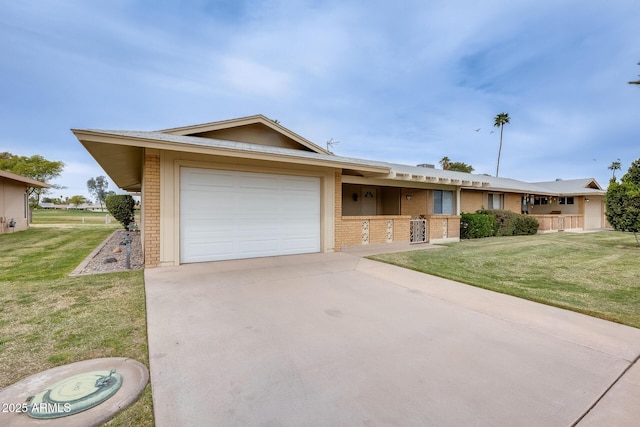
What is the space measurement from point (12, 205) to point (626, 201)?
3130cm

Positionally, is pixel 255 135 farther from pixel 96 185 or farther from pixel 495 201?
pixel 96 185

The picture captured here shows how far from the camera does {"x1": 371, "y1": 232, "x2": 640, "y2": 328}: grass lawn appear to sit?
4938 millimetres

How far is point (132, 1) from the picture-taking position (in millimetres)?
9055

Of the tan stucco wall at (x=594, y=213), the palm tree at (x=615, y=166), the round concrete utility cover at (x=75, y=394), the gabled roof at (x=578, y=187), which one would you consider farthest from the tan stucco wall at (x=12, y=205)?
the palm tree at (x=615, y=166)

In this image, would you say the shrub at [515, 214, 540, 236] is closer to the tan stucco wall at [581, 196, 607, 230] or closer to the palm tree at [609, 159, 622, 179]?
the tan stucco wall at [581, 196, 607, 230]

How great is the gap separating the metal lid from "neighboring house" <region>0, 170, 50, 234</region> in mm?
18281

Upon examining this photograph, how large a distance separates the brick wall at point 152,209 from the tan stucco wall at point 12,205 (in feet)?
50.4

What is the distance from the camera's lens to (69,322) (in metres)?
3.86

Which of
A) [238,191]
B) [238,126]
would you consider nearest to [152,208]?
[238,191]

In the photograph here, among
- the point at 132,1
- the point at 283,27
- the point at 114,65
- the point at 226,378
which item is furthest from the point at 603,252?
the point at 114,65

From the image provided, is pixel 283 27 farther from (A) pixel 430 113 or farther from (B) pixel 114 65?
(A) pixel 430 113

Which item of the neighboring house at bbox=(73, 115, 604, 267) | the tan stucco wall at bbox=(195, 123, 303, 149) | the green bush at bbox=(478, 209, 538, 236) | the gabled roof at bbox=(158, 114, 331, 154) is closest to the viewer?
the neighboring house at bbox=(73, 115, 604, 267)

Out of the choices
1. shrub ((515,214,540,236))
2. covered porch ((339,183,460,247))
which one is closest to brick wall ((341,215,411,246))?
covered porch ((339,183,460,247))

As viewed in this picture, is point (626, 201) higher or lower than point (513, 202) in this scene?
lower
